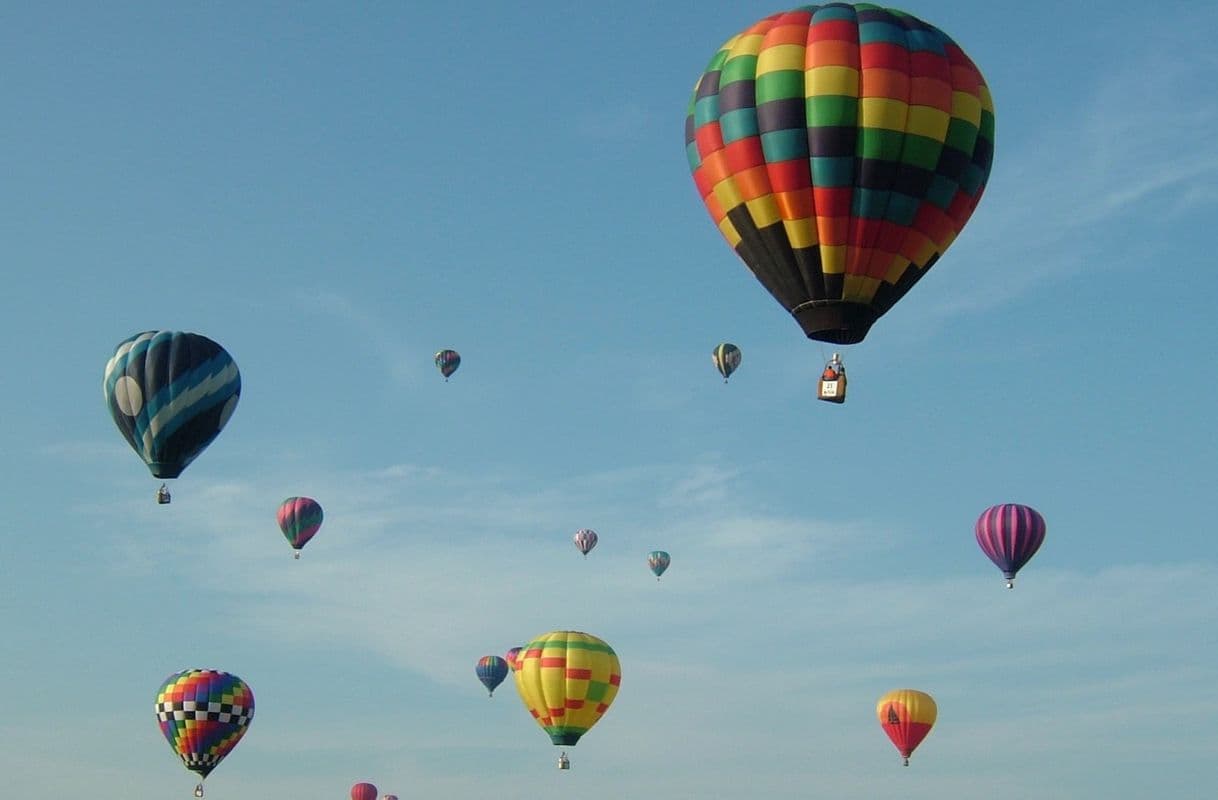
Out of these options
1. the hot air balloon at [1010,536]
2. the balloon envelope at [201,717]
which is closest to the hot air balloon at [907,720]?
the hot air balloon at [1010,536]

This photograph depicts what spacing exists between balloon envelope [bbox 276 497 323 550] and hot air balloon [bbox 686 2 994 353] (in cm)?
3818

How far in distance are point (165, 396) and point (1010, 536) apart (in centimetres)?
2658

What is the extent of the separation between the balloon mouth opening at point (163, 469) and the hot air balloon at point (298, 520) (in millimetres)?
21357

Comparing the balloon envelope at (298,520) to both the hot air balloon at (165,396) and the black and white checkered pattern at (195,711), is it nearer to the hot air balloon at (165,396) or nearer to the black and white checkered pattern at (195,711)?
the black and white checkered pattern at (195,711)

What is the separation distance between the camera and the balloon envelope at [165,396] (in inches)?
1965

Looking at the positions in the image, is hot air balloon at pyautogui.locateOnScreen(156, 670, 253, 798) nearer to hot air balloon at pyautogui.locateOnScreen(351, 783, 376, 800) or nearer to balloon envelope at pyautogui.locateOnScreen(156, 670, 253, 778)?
balloon envelope at pyautogui.locateOnScreen(156, 670, 253, 778)

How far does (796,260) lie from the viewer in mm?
36188

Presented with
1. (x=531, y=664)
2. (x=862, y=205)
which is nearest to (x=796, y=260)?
(x=862, y=205)

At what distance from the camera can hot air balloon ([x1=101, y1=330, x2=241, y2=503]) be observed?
49.9 metres

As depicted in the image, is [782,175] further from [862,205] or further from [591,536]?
[591,536]

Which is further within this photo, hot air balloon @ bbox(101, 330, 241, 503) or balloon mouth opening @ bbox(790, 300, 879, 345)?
hot air balloon @ bbox(101, 330, 241, 503)

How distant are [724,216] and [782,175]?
187 centimetres

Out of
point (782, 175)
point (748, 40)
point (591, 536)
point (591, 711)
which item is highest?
point (591, 536)

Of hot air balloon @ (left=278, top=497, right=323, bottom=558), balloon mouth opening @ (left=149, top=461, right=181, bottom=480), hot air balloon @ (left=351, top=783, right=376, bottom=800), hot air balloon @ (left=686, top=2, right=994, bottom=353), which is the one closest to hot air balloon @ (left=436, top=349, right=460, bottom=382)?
hot air balloon @ (left=278, top=497, right=323, bottom=558)
